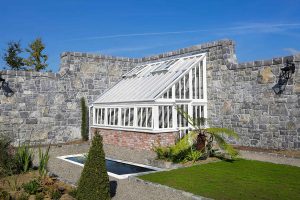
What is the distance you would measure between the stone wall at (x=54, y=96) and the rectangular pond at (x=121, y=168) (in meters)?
4.63

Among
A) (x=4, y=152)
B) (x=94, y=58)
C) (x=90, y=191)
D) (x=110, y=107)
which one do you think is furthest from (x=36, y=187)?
(x=94, y=58)

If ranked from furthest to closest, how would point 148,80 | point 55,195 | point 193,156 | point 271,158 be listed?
point 148,80 → point 271,158 → point 193,156 → point 55,195

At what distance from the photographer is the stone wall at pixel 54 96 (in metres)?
15.4

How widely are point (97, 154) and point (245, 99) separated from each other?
940cm

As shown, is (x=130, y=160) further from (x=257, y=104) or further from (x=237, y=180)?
(x=257, y=104)

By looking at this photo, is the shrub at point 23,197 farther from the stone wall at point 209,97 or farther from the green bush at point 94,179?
the stone wall at point 209,97

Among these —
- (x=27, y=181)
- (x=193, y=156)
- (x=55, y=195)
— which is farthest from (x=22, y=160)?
(x=193, y=156)

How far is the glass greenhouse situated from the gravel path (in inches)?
57.0

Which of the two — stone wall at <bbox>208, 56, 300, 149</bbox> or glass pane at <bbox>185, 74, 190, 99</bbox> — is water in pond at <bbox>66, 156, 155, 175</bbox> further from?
stone wall at <bbox>208, 56, 300, 149</bbox>

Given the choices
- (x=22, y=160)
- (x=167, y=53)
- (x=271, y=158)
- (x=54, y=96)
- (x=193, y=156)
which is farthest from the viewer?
(x=167, y=53)

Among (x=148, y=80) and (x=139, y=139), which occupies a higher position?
(x=148, y=80)

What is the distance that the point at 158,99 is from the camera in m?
13.4

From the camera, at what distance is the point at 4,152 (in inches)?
338

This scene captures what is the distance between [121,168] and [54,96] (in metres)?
8.23
